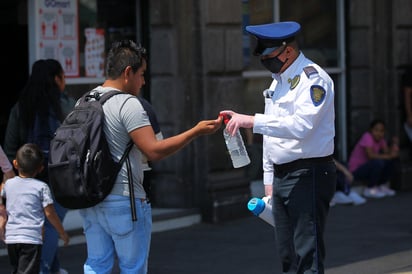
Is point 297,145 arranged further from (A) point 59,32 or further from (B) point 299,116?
(A) point 59,32

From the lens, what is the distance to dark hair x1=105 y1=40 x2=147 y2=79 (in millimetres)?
5301

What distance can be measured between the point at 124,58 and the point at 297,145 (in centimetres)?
120

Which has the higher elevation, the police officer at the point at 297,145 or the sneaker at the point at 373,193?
the police officer at the point at 297,145

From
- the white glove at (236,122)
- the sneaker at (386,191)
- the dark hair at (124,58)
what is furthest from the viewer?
the sneaker at (386,191)

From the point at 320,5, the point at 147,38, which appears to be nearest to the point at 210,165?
the point at 147,38

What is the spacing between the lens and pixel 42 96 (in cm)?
741

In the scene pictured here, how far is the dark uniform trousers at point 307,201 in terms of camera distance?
5855mm

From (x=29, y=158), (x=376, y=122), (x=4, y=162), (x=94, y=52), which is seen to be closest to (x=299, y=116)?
(x=29, y=158)

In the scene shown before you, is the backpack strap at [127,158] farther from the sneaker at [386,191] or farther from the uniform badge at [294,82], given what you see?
the sneaker at [386,191]

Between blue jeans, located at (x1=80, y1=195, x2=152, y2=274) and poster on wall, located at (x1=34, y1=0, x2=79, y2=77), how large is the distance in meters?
4.71

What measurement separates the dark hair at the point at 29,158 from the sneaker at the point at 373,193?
6.39m

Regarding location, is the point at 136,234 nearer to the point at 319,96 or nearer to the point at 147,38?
the point at 319,96

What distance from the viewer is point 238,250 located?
9047mm

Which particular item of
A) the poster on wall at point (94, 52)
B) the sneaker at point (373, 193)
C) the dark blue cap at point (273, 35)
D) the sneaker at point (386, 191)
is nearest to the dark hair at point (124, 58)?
the dark blue cap at point (273, 35)
